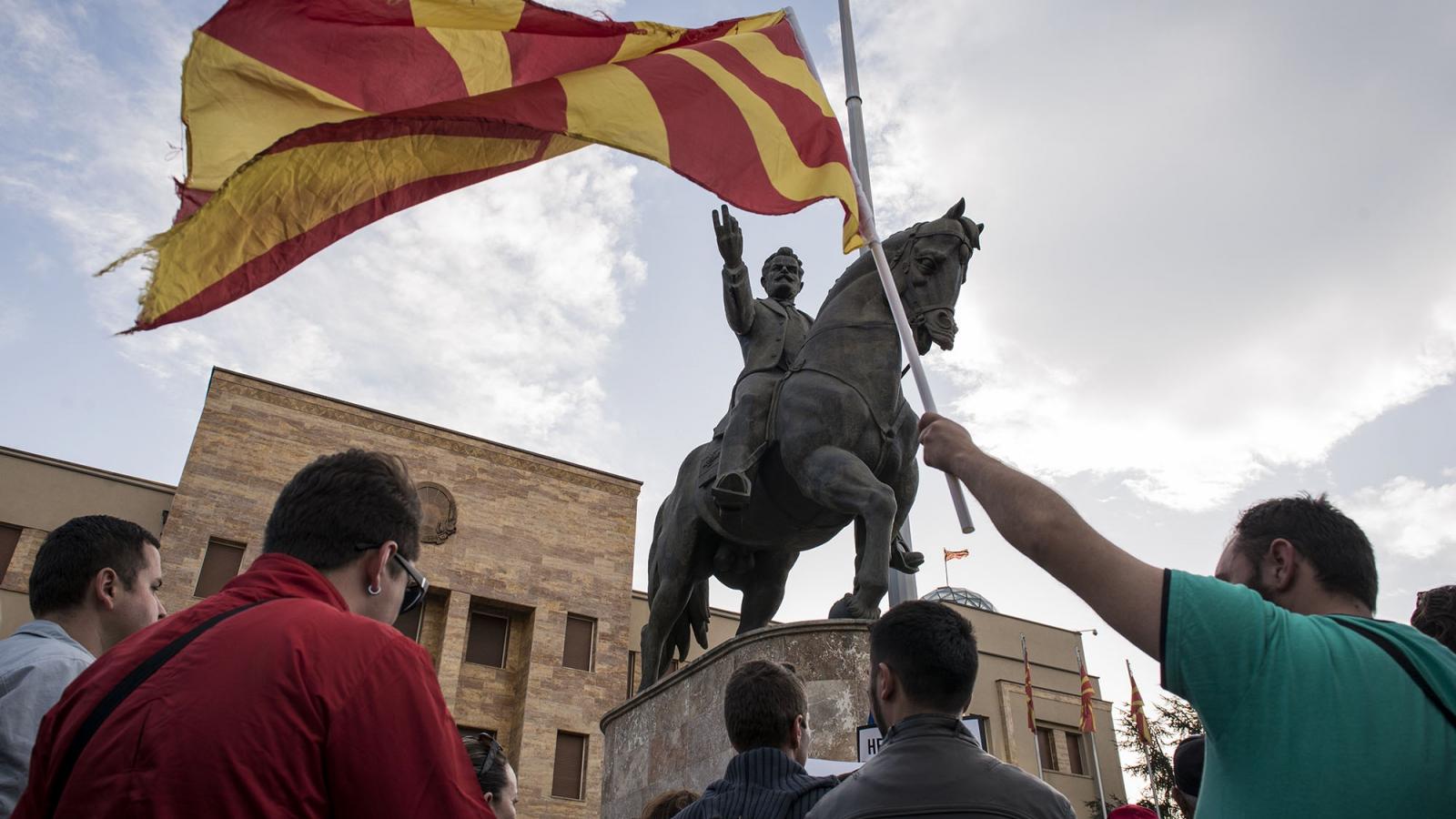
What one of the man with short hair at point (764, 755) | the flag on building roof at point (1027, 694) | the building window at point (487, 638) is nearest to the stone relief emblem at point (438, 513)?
the building window at point (487, 638)

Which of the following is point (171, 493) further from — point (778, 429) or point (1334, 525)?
point (1334, 525)

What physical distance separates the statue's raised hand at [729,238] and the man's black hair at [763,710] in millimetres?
4301

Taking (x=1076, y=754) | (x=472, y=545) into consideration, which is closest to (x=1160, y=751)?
(x=1076, y=754)

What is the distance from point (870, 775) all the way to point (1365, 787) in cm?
92

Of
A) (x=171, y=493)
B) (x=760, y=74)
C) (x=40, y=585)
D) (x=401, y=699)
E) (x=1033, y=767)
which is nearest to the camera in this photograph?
(x=401, y=699)

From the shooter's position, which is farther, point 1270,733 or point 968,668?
point 968,668

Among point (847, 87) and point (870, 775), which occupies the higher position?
point (847, 87)

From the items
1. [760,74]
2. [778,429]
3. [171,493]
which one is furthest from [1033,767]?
[760,74]

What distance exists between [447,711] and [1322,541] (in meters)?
1.59

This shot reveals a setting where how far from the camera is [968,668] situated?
2367 millimetres

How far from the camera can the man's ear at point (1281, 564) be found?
195 centimetres

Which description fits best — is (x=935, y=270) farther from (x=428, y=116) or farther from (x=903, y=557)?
(x=428, y=116)

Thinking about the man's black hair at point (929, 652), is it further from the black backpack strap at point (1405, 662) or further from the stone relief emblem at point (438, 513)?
the stone relief emblem at point (438, 513)

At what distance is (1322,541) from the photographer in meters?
1.95
